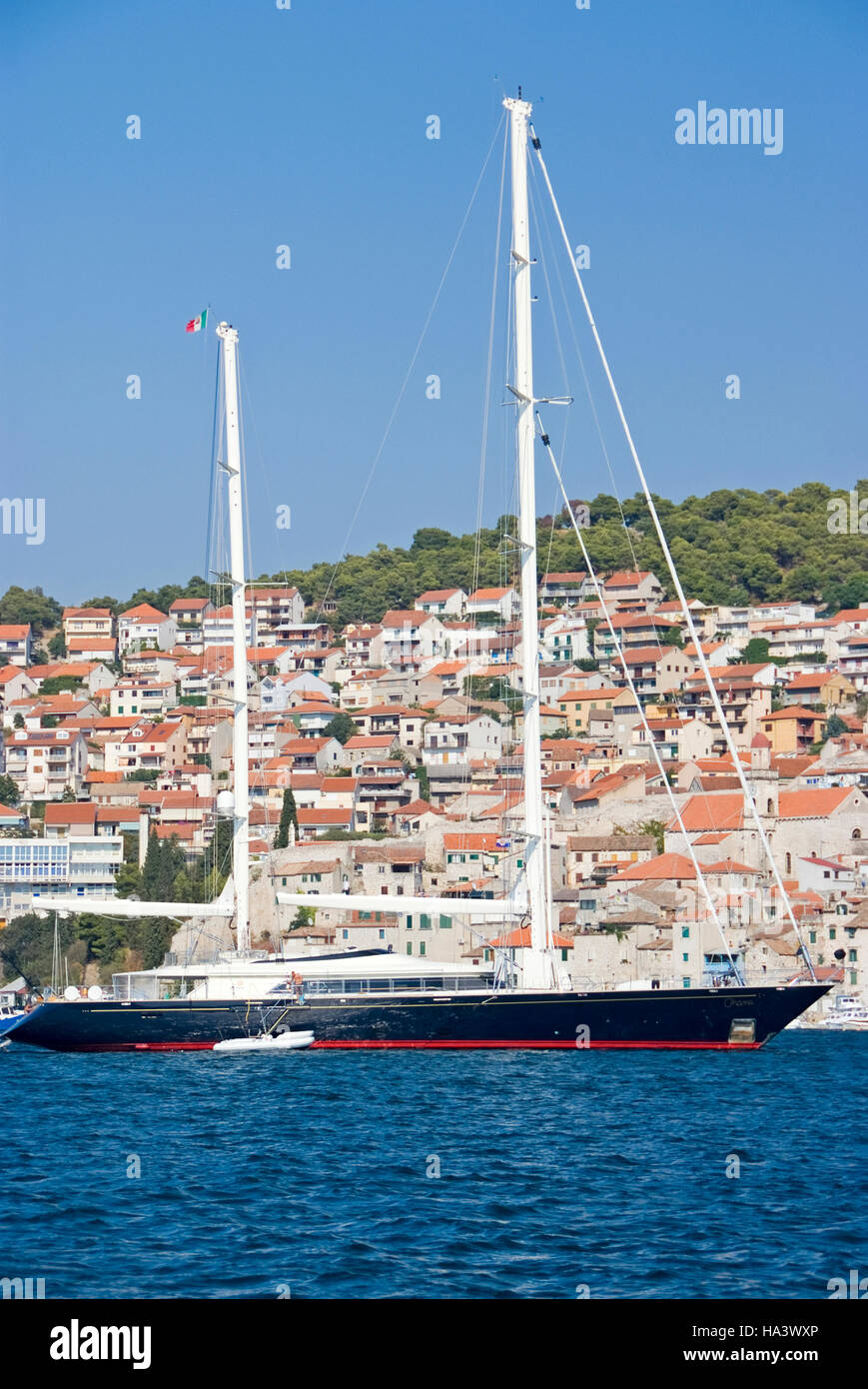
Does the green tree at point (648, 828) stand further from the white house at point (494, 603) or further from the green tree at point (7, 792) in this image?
the white house at point (494, 603)

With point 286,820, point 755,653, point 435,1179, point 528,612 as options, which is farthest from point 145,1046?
point 755,653

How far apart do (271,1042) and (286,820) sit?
54.8 m

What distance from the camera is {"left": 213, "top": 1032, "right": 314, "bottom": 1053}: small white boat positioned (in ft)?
139

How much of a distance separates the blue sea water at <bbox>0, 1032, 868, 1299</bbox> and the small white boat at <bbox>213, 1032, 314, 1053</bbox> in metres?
1.91

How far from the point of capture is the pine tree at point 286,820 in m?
95.1

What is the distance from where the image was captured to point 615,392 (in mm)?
43781

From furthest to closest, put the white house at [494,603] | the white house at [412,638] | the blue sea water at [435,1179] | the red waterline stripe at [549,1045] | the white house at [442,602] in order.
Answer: the white house at [442,602] → the white house at [412,638] → the white house at [494,603] → the red waterline stripe at [549,1045] → the blue sea water at [435,1179]

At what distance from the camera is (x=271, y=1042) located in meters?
42.4

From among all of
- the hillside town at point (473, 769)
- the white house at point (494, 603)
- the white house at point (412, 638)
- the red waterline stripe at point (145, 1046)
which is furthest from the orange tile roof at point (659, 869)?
the white house at point (412, 638)

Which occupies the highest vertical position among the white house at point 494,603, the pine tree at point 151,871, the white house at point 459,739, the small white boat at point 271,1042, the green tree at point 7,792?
the white house at point 494,603

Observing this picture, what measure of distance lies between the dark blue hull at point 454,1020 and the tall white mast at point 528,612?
1032 millimetres

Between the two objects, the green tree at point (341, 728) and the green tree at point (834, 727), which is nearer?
the green tree at point (834, 727)

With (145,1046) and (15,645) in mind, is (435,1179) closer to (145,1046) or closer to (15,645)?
(145,1046)
